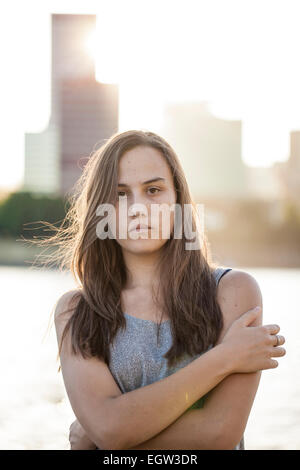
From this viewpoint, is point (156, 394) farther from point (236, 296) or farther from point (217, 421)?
point (236, 296)

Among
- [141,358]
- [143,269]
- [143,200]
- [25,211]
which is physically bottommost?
[141,358]

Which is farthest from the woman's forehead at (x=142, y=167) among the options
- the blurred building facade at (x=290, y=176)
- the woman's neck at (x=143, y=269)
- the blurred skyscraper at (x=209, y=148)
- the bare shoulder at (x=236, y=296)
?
the blurred skyscraper at (x=209, y=148)

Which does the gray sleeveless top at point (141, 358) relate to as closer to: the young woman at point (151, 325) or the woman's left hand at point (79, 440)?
the young woman at point (151, 325)

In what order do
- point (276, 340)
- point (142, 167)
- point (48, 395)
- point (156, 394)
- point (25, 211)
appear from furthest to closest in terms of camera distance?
point (25, 211) < point (48, 395) < point (142, 167) < point (276, 340) < point (156, 394)

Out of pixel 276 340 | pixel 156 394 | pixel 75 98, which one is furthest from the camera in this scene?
pixel 75 98

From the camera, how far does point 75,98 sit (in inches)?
2822

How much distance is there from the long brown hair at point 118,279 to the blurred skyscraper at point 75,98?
61821 mm

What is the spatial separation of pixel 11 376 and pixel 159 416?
16.0ft

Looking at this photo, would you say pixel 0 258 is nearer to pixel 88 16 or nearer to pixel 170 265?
pixel 170 265

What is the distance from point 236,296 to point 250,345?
0.60ft

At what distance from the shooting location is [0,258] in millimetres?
34125

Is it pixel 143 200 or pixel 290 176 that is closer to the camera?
pixel 143 200

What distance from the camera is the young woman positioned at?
1.86 metres

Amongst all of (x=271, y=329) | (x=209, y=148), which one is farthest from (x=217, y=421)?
(x=209, y=148)
